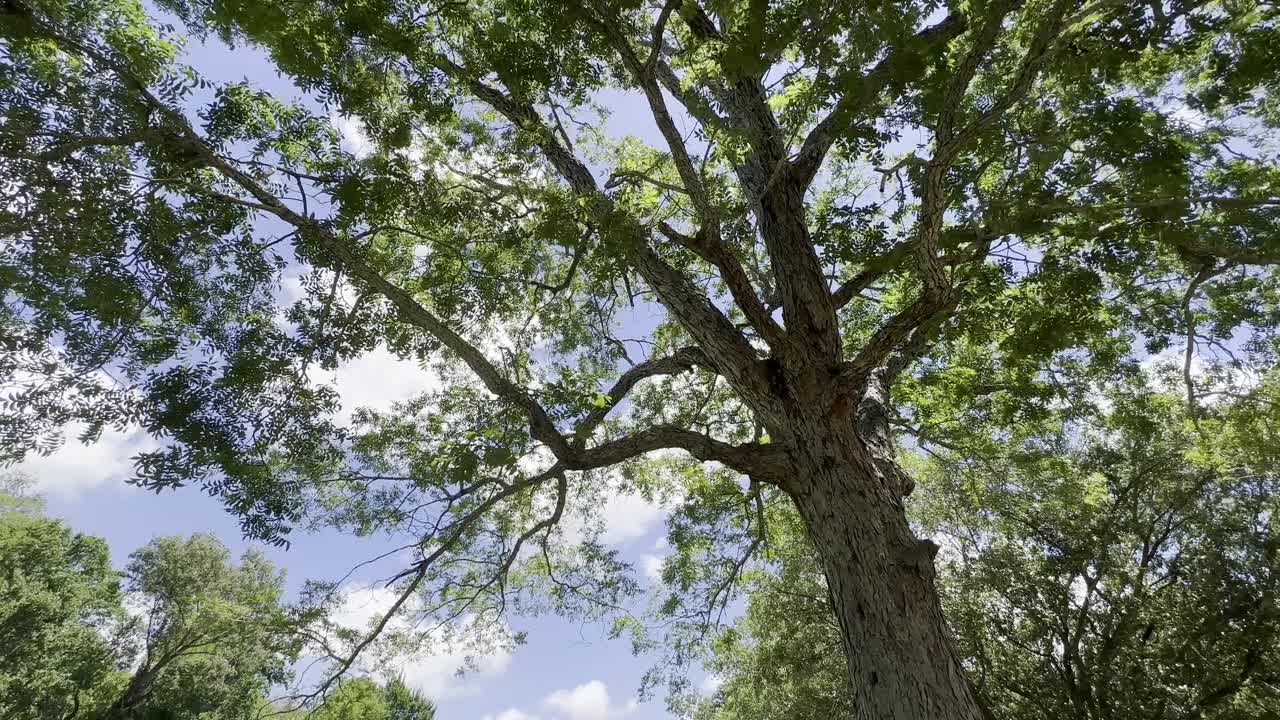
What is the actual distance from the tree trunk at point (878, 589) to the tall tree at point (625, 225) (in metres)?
0.02

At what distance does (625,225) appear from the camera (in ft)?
14.4

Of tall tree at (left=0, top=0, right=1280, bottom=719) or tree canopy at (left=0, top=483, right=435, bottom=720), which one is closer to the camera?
tall tree at (left=0, top=0, right=1280, bottom=719)

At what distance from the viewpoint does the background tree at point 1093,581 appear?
827 cm

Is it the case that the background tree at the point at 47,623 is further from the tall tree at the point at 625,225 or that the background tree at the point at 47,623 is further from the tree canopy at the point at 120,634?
the tall tree at the point at 625,225

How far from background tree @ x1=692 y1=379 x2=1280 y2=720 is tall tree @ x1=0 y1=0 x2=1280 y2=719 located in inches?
121

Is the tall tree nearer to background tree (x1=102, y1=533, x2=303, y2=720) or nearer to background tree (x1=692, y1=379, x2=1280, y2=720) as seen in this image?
background tree (x1=692, y1=379, x2=1280, y2=720)

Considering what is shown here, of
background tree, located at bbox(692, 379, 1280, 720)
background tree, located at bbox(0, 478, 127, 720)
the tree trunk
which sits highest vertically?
background tree, located at bbox(0, 478, 127, 720)

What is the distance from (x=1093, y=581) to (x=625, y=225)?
9171mm

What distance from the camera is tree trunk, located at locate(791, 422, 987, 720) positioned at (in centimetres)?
330

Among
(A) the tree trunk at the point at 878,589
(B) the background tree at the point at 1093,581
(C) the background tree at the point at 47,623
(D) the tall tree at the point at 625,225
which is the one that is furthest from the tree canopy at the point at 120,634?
(A) the tree trunk at the point at 878,589

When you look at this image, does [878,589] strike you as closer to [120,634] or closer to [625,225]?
[625,225]

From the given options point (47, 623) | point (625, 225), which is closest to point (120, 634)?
point (47, 623)

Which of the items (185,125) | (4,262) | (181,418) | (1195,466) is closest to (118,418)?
(181,418)

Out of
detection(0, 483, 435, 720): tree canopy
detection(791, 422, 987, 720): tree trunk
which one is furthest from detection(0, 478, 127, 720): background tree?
detection(791, 422, 987, 720): tree trunk
